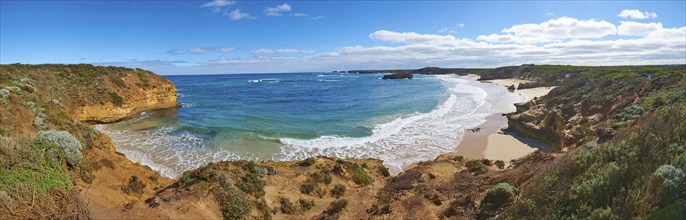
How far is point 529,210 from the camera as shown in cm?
688

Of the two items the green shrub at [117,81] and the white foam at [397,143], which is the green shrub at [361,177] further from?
the green shrub at [117,81]

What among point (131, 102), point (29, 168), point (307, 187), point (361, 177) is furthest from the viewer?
point (131, 102)

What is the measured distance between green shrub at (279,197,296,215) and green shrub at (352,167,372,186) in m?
3.66

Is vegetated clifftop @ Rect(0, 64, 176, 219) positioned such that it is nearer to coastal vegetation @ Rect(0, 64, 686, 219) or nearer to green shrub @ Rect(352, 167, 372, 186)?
coastal vegetation @ Rect(0, 64, 686, 219)

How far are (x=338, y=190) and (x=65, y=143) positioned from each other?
8.81 metres

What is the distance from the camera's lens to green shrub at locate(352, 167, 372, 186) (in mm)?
13952

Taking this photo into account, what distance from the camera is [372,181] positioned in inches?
567

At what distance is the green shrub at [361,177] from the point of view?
13952mm

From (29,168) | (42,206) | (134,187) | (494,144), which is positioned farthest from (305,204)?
(494,144)

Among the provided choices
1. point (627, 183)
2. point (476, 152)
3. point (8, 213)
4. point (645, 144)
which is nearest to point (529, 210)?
point (627, 183)

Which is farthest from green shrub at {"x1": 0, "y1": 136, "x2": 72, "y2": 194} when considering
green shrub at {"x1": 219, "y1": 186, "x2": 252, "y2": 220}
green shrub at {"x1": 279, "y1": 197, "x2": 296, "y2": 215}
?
green shrub at {"x1": 279, "y1": 197, "x2": 296, "y2": 215}

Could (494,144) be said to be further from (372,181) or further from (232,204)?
(232,204)

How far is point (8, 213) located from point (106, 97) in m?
30.2

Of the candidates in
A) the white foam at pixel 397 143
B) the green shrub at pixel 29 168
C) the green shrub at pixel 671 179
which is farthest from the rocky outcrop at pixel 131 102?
the green shrub at pixel 671 179
